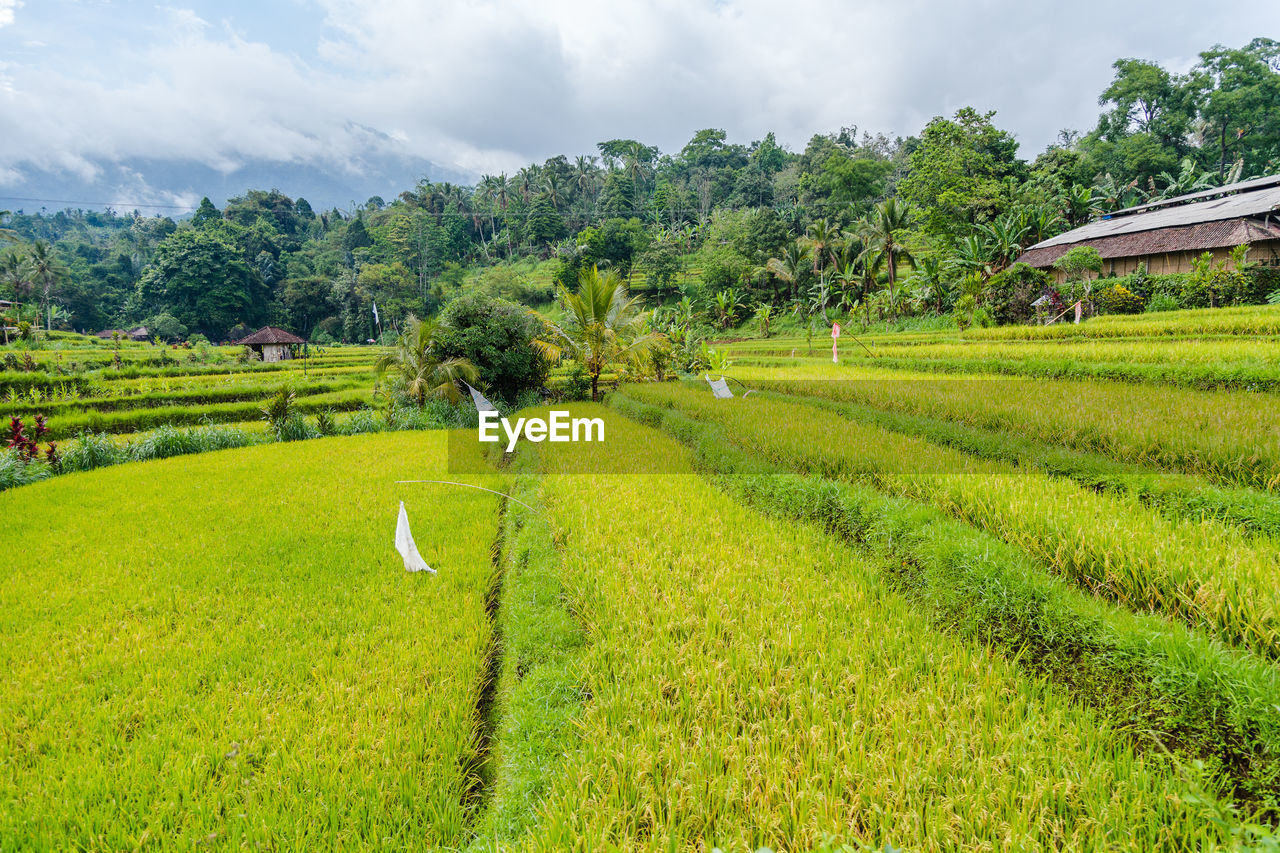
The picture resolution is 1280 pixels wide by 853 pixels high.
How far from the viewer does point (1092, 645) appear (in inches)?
90.9

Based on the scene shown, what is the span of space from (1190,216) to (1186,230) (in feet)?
4.26

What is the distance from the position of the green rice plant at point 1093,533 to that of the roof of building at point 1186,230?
55.2 feet

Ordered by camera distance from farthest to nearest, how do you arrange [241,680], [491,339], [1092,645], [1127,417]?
1. [491,339]
2. [1127,417]
3. [241,680]
4. [1092,645]

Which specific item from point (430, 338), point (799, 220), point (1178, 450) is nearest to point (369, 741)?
point (1178, 450)

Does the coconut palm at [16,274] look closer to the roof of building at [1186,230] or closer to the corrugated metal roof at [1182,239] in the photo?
the roof of building at [1186,230]

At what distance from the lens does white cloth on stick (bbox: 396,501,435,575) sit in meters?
3.71

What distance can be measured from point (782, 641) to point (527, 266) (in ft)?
160

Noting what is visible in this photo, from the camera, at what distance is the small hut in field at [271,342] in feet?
95.7

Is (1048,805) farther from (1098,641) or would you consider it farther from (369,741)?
(369,741)

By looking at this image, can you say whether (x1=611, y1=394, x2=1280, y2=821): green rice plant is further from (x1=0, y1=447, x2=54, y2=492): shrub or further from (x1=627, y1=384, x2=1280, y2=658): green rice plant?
(x1=0, y1=447, x2=54, y2=492): shrub

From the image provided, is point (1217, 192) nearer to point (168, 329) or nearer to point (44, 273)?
point (168, 329)

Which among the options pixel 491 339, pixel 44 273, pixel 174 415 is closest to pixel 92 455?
pixel 174 415

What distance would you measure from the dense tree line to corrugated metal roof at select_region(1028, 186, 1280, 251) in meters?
1.72

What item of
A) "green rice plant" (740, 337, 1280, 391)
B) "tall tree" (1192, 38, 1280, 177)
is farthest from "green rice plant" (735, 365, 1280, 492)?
"tall tree" (1192, 38, 1280, 177)
